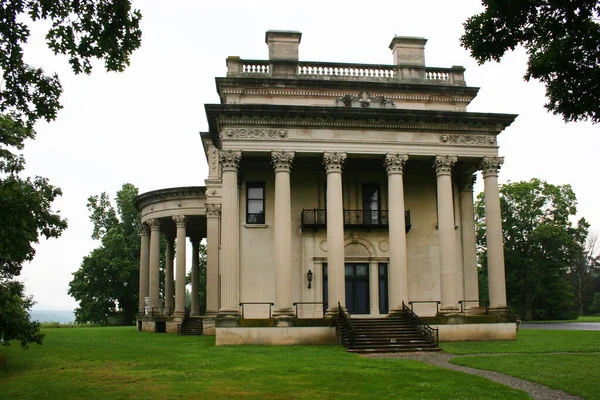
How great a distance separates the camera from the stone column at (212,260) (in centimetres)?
3872

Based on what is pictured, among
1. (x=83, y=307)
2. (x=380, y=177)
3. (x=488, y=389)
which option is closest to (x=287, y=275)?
(x=380, y=177)

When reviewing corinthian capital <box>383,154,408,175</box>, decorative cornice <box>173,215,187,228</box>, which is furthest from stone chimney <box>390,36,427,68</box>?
decorative cornice <box>173,215,187,228</box>

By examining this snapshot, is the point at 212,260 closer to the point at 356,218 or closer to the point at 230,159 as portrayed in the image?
the point at 356,218

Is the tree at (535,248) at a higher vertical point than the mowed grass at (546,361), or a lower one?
higher

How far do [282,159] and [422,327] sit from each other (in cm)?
1053

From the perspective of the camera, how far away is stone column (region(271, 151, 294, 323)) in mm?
28766

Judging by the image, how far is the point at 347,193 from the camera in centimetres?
3400

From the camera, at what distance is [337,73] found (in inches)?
1363

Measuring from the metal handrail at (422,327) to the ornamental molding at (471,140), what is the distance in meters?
9.06

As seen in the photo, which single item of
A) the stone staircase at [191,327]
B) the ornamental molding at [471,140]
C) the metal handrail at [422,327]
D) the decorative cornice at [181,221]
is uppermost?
the ornamental molding at [471,140]

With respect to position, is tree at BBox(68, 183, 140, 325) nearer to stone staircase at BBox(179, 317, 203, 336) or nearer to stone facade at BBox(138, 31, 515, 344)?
stone staircase at BBox(179, 317, 203, 336)

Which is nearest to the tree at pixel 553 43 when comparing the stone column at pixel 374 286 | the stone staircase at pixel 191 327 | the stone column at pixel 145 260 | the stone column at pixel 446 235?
the stone column at pixel 446 235

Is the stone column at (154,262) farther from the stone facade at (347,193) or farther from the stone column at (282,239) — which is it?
the stone column at (282,239)

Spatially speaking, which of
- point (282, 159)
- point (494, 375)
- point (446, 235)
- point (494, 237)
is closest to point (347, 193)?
point (282, 159)
